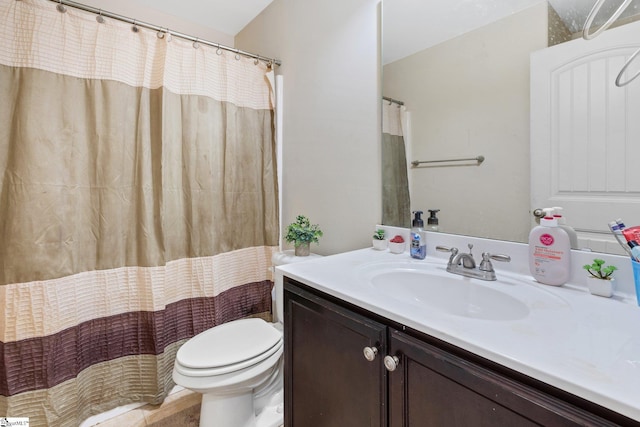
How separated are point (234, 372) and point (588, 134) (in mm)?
1439

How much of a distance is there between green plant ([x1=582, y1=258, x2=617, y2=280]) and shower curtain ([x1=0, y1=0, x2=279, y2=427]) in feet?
5.06

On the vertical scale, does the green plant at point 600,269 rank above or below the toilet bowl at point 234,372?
above

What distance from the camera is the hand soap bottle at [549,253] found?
2.72ft

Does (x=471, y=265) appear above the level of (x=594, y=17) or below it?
below

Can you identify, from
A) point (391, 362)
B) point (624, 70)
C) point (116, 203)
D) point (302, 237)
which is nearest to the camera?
point (391, 362)

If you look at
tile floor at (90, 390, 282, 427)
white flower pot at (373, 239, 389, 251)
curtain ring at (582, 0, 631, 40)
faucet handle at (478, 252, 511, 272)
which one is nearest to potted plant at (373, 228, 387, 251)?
white flower pot at (373, 239, 389, 251)

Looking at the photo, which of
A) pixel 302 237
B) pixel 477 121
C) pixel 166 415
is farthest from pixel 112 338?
pixel 477 121

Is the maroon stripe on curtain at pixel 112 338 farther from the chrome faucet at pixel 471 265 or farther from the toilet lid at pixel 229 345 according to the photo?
the chrome faucet at pixel 471 265

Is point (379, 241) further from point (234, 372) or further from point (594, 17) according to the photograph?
point (594, 17)

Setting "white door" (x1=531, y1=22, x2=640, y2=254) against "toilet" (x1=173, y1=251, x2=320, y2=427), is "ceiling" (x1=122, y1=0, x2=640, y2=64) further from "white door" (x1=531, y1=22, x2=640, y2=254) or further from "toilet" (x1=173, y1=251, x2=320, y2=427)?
"toilet" (x1=173, y1=251, x2=320, y2=427)

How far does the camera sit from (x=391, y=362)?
0.68 meters

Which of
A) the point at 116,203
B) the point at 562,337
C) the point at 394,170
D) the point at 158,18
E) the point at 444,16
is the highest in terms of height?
the point at 158,18

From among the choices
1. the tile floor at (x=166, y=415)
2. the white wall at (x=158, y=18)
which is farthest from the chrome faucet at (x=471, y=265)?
the white wall at (x=158, y=18)

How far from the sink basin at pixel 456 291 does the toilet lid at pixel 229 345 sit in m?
0.62
